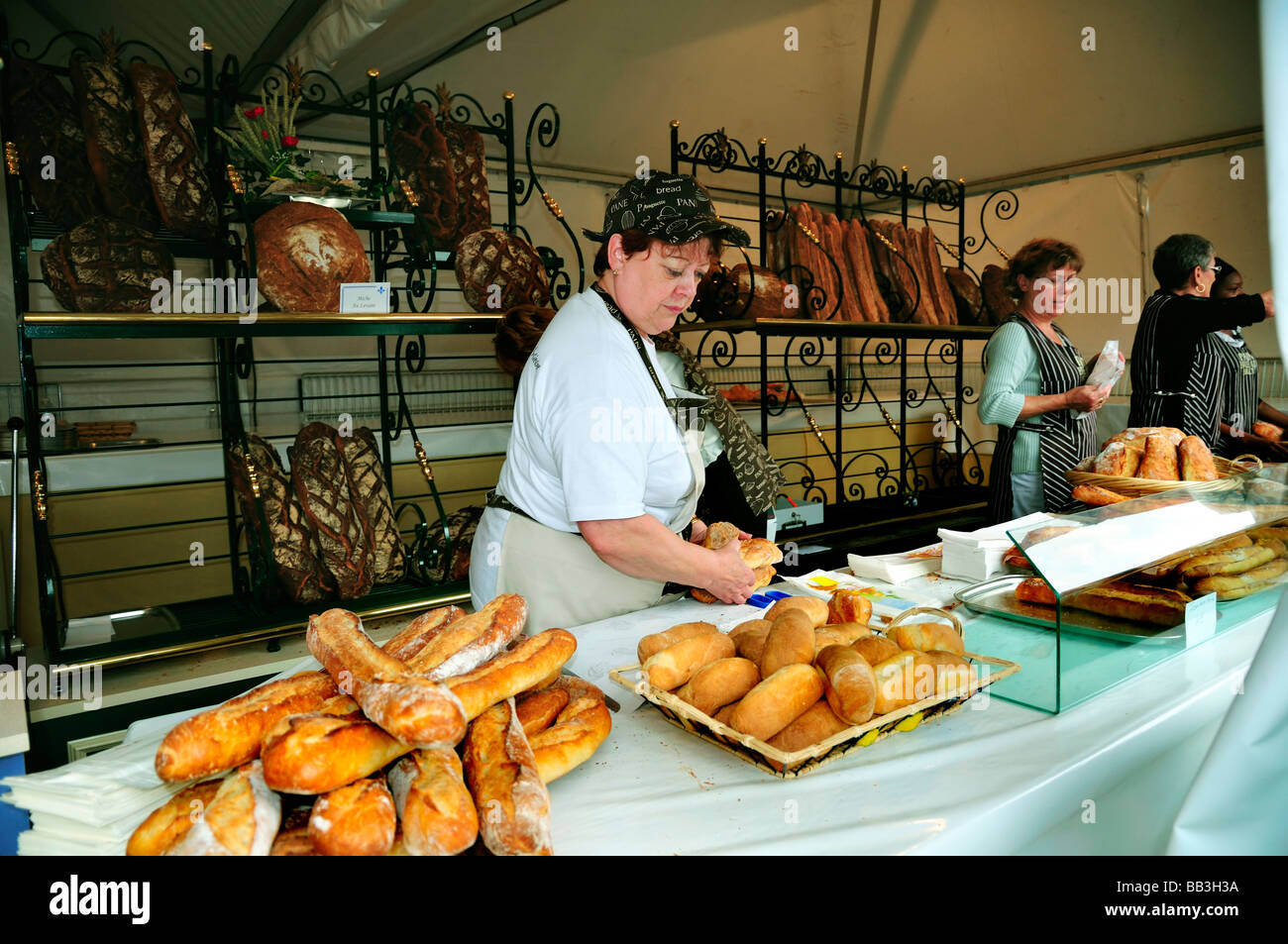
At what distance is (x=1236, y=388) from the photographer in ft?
11.7

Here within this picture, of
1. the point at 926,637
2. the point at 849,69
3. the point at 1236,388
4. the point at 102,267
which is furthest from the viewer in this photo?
the point at 849,69

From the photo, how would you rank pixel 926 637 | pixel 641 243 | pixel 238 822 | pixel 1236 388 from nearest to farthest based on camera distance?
pixel 238 822
pixel 926 637
pixel 641 243
pixel 1236 388

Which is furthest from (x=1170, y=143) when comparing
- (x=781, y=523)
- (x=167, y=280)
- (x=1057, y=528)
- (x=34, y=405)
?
(x=34, y=405)

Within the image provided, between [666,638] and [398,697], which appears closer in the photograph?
[398,697]

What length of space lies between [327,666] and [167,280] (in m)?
1.77

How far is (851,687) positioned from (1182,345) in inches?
120

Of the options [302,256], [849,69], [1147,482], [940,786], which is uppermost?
[849,69]

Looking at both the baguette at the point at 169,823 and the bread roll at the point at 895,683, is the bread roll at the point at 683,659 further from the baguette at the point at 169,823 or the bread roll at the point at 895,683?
the baguette at the point at 169,823

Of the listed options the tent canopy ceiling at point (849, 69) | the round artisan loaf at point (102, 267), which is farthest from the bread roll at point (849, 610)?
the tent canopy ceiling at point (849, 69)

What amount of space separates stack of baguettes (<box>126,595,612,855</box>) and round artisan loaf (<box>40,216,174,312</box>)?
1676mm

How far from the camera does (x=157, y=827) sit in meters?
0.89

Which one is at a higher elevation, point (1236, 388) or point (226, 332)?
point (226, 332)

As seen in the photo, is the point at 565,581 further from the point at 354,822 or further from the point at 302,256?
the point at 302,256

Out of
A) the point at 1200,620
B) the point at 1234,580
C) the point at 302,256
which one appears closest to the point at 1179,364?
the point at 1234,580
